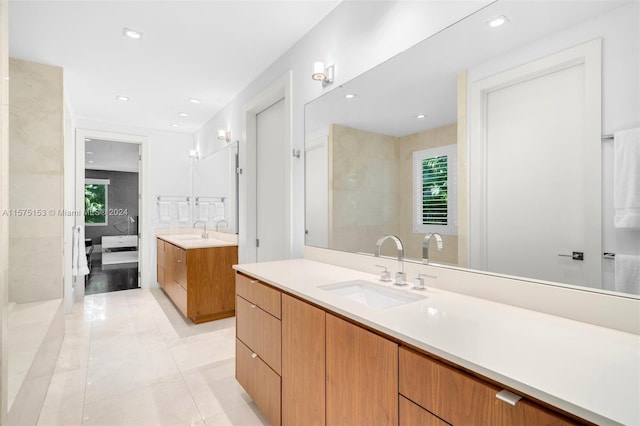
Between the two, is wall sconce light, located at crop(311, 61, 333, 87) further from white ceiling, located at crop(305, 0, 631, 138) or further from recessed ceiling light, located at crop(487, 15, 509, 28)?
recessed ceiling light, located at crop(487, 15, 509, 28)

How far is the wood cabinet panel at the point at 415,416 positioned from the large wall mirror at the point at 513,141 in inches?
26.5

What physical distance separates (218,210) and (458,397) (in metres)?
3.81

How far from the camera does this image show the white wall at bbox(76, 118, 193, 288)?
5.00 metres

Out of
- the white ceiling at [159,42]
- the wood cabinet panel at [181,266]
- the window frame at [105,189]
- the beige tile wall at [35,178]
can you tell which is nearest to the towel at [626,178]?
the white ceiling at [159,42]

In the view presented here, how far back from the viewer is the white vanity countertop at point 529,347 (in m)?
0.63

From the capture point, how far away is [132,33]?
243cm

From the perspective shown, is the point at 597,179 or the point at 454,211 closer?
the point at 597,179

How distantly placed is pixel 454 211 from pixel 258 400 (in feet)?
4.91

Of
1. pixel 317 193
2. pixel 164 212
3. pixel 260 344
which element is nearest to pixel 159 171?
pixel 164 212

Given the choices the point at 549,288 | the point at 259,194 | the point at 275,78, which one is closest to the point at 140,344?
the point at 259,194

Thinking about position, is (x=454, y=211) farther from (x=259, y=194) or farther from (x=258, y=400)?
(x=259, y=194)

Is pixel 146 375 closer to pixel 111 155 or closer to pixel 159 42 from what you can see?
pixel 159 42

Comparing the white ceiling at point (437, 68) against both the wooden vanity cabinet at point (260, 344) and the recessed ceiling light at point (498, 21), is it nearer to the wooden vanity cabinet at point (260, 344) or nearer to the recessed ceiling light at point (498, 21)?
the recessed ceiling light at point (498, 21)

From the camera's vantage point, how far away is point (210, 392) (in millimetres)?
2131
